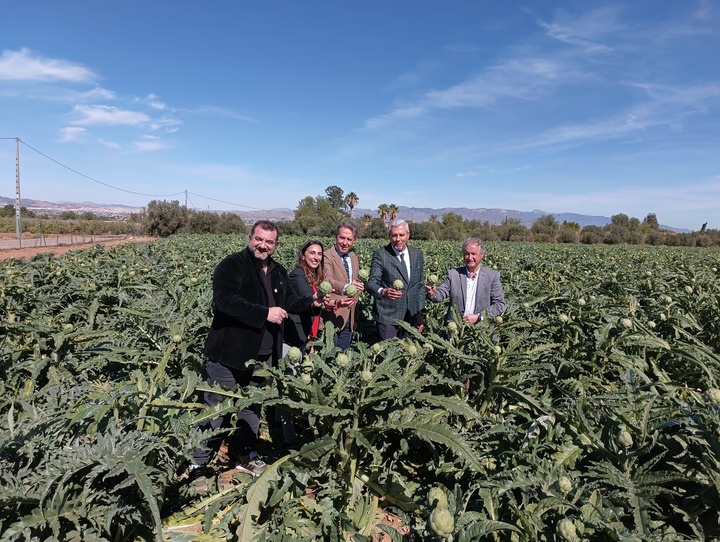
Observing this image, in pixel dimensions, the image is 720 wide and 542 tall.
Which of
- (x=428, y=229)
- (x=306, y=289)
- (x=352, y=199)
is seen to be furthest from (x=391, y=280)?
(x=352, y=199)

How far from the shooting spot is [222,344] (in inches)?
121

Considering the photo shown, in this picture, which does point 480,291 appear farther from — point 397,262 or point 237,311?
point 237,311

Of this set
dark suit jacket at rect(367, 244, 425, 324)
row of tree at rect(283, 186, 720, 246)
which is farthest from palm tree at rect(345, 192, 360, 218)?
dark suit jacket at rect(367, 244, 425, 324)

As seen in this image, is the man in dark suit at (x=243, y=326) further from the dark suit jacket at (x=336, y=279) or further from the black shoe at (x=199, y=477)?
the dark suit jacket at (x=336, y=279)

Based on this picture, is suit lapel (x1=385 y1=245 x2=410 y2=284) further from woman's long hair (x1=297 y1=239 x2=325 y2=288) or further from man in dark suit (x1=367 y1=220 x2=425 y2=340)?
woman's long hair (x1=297 y1=239 x2=325 y2=288)

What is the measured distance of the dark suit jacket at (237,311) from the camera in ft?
9.78

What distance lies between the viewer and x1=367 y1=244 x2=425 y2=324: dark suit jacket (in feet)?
14.5

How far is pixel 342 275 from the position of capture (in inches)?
173

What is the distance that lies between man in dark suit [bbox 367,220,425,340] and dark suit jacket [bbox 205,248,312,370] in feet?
4.96

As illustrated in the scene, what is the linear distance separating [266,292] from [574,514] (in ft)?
7.89

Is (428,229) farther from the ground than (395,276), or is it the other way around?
(428,229)

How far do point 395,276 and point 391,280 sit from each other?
2.5 inches

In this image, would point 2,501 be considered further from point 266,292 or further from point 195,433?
point 266,292

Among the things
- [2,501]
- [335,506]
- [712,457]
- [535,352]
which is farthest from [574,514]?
[2,501]
